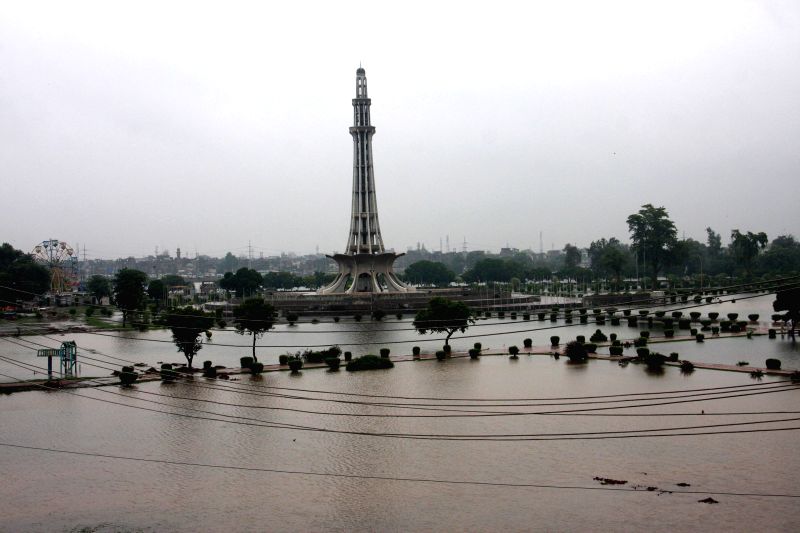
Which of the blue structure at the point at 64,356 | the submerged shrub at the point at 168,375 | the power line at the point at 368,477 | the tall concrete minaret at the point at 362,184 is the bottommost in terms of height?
the power line at the point at 368,477

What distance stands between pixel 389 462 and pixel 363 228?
4206 centimetres

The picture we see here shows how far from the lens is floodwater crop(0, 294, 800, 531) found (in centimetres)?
1135

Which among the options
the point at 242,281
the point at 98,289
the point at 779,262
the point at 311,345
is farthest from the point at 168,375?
the point at 779,262

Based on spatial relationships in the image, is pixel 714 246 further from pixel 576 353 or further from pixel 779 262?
pixel 576 353

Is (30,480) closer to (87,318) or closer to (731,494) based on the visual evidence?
(731,494)

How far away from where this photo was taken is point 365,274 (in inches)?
2173

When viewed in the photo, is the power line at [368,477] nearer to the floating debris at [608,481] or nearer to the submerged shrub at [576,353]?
the floating debris at [608,481]

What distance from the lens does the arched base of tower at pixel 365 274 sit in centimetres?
5431

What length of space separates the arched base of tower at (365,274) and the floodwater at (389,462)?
33.2m

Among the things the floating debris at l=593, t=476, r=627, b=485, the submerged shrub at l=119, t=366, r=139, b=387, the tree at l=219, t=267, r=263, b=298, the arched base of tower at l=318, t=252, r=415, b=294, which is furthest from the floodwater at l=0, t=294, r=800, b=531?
the tree at l=219, t=267, r=263, b=298

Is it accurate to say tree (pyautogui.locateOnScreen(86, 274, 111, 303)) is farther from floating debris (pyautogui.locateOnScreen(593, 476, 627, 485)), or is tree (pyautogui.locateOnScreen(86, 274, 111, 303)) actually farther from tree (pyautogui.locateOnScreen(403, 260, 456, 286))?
floating debris (pyautogui.locateOnScreen(593, 476, 627, 485))

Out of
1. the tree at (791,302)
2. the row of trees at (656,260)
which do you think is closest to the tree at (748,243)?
the row of trees at (656,260)

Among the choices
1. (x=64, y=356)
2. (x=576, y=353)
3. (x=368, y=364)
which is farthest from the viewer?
(x=576, y=353)

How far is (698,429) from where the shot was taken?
1535 cm
